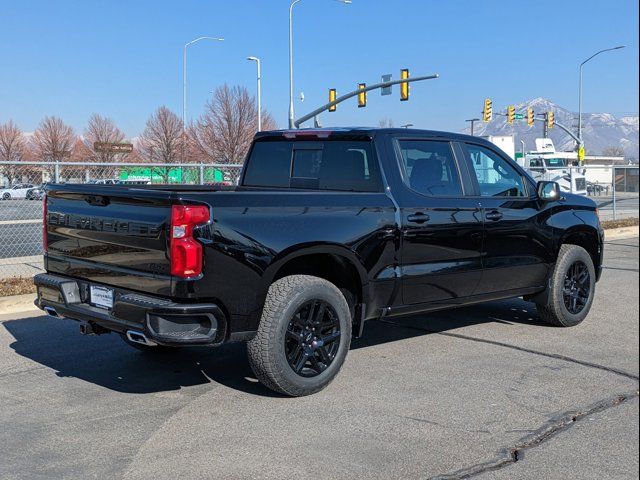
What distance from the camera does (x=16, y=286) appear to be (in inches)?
340

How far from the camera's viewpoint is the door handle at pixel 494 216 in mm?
6184

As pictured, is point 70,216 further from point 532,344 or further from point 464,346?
point 532,344

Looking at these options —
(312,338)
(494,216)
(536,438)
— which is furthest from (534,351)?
(312,338)

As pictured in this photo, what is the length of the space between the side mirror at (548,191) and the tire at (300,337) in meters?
2.51

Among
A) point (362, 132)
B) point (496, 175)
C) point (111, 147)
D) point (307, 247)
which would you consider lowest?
point (307, 247)

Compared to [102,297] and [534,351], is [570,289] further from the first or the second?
[102,297]

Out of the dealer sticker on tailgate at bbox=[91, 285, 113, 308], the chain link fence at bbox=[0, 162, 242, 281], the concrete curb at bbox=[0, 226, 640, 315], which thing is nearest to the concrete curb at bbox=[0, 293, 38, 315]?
the concrete curb at bbox=[0, 226, 640, 315]

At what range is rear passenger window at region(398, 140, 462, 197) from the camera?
5781mm

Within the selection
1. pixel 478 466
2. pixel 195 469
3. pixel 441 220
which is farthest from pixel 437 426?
pixel 441 220

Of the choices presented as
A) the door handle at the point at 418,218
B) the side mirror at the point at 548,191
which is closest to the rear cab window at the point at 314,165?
the door handle at the point at 418,218

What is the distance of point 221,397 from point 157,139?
5143cm

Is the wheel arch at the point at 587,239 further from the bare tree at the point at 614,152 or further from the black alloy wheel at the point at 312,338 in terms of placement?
the bare tree at the point at 614,152

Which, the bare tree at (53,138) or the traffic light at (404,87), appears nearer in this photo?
the traffic light at (404,87)

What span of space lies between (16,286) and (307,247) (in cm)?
523
